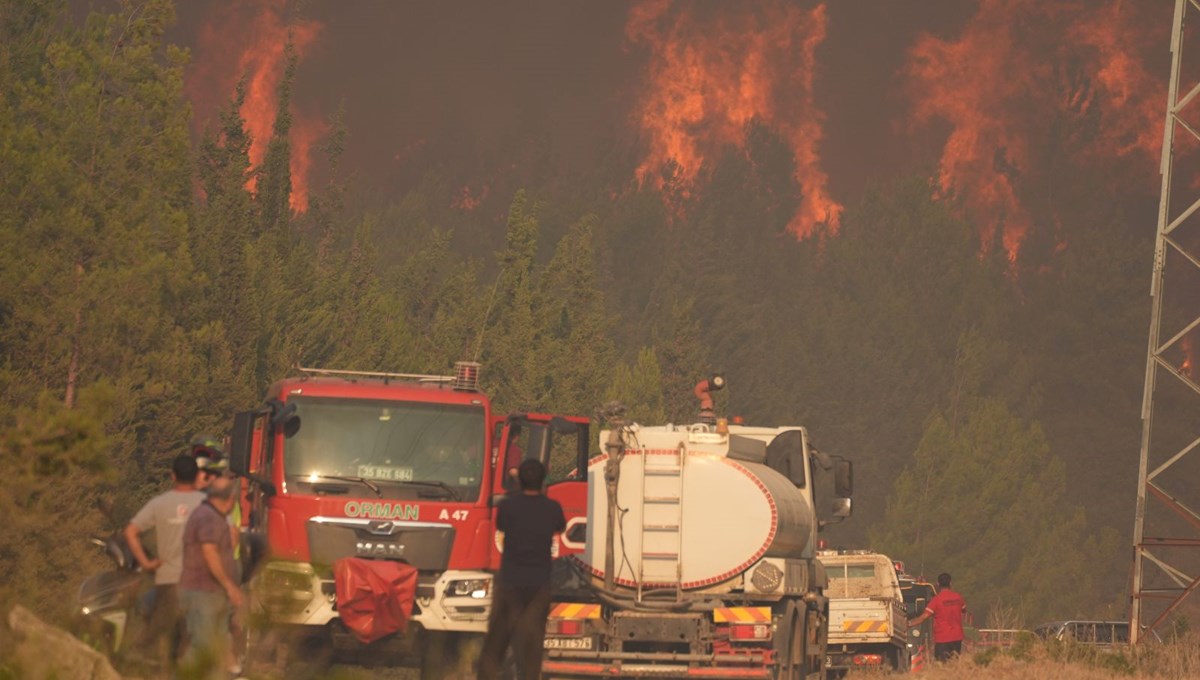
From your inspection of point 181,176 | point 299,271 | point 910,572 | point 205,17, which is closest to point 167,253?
point 181,176

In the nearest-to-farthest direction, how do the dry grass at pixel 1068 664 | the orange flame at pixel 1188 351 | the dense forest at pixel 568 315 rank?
the dry grass at pixel 1068 664, the dense forest at pixel 568 315, the orange flame at pixel 1188 351

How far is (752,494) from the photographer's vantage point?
19.9 metres

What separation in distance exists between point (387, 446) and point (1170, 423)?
86.4 metres

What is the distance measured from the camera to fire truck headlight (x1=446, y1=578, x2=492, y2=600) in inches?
741

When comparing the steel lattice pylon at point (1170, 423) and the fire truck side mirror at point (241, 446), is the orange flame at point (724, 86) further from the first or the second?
the fire truck side mirror at point (241, 446)

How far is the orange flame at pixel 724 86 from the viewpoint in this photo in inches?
6275

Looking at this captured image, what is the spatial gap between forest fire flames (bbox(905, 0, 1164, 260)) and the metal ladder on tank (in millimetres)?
127010

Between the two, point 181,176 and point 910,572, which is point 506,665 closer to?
point 181,176

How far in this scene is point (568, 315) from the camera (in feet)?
267

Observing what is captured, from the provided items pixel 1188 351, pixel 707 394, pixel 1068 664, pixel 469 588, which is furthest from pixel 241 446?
pixel 1188 351

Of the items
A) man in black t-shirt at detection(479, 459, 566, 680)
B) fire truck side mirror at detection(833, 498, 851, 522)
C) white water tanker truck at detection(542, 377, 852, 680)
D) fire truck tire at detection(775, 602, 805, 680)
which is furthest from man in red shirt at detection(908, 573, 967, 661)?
man in black t-shirt at detection(479, 459, 566, 680)

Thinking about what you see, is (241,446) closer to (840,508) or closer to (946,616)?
(840,508)

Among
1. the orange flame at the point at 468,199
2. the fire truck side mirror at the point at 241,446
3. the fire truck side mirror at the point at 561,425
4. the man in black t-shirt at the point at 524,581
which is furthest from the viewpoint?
the orange flame at the point at 468,199

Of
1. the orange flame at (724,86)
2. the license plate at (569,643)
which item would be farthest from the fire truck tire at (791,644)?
the orange flame at (724,86)
